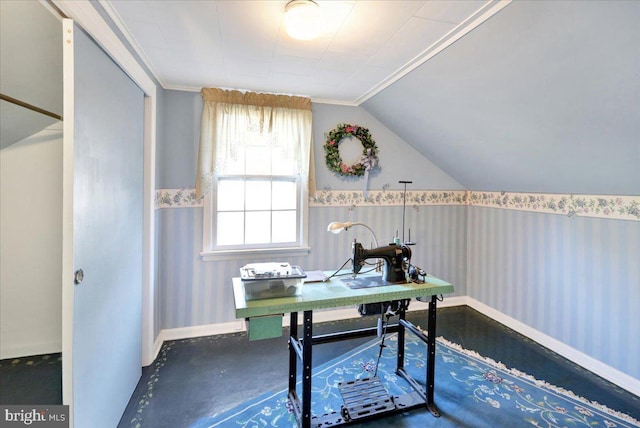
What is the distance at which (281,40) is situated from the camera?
1.91m

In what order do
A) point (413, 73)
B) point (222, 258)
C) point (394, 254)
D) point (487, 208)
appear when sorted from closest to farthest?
1. point (394, 254)
2. point (413, 73)
3. point (222, 258)
4. point (487, 208)

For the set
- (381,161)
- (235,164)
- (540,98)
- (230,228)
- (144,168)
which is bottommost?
(230,228)

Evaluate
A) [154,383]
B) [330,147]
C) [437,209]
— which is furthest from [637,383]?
[154,383]

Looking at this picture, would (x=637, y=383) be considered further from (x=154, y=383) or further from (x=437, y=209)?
(x=154, y=383)

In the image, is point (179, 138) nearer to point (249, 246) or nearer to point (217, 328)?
point (249, 246)

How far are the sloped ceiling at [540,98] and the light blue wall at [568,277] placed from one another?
37cm

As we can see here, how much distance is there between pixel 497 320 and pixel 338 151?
2.53 meters

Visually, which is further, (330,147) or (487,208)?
(487,208)

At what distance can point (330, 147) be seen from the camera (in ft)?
10.2

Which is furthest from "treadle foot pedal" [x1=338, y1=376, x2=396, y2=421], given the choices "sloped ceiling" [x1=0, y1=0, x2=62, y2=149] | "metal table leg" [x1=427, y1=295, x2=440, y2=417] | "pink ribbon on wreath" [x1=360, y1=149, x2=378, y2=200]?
"sloped ceiling" [x1=0, y1=0, x2=62, y2=149]

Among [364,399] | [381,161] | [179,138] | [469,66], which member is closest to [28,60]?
[179,138]

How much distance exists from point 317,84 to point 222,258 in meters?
1.85

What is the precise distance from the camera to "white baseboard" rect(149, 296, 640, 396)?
2.25 m

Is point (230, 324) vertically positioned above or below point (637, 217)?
below
